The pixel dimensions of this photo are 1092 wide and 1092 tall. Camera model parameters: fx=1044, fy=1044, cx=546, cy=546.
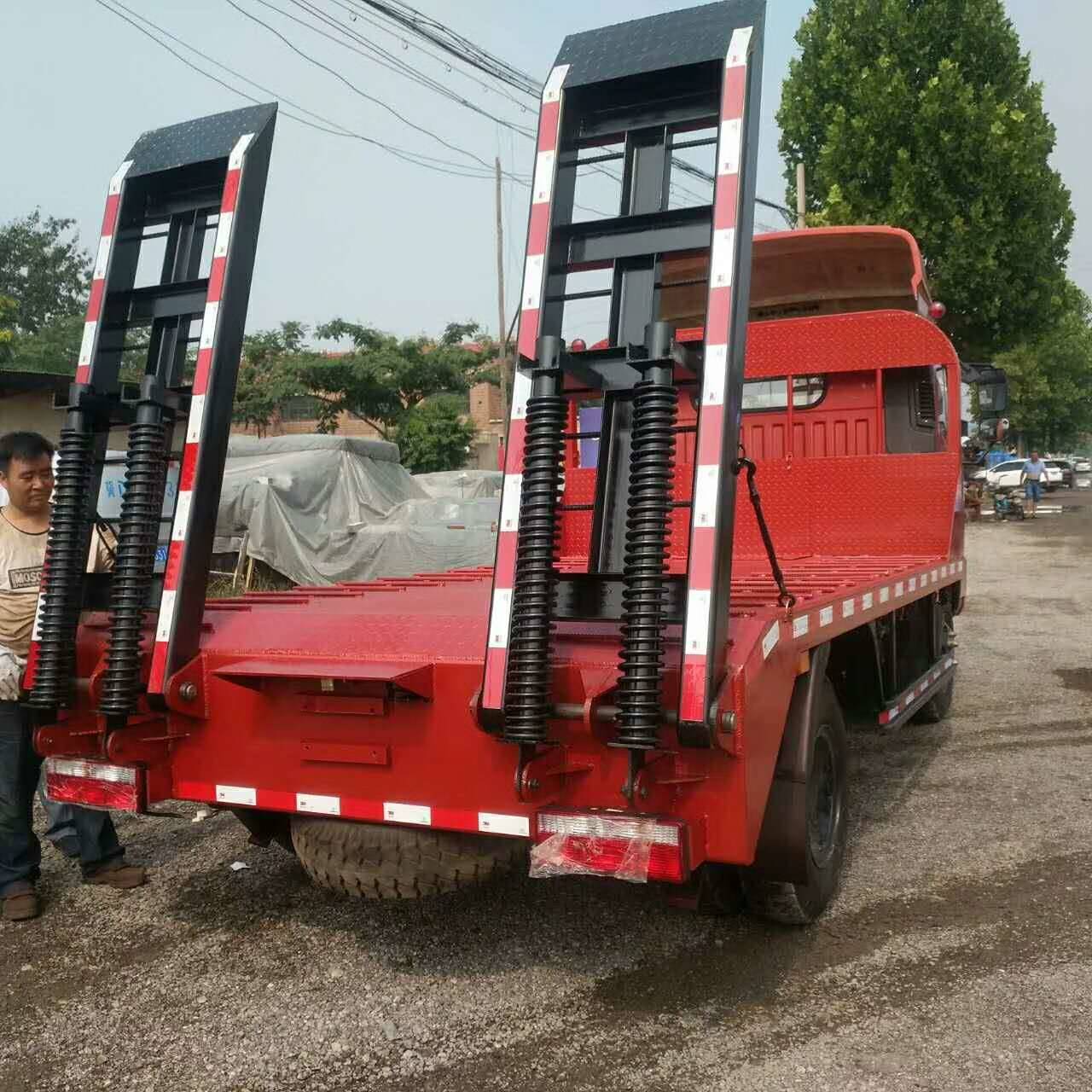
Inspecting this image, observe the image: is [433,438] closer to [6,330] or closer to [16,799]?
[6,330]

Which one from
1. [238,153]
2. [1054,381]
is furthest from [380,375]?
[1054,381]

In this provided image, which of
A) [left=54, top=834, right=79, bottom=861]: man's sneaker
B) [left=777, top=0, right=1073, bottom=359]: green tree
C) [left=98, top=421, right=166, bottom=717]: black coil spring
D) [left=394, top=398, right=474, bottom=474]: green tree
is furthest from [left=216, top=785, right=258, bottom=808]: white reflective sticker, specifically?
[left=394, top=398, right=474, bottom=474]: green tree

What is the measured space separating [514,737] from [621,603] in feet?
1.64

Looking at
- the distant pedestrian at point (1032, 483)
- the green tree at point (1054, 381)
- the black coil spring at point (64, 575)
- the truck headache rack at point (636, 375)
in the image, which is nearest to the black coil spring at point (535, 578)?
the truck headache rack at point (636, 375)

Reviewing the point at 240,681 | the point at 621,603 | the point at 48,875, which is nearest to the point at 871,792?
the point at 621,603

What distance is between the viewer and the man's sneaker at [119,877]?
4.22m

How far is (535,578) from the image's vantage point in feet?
8.94

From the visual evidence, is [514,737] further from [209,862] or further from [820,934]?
[209,862]

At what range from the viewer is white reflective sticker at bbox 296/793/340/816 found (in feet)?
10.4

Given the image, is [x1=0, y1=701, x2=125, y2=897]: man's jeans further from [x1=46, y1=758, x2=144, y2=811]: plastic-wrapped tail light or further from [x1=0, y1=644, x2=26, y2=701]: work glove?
[x1=46, y1=758, x2=144, y2=811]: plastic-wrapped tail light

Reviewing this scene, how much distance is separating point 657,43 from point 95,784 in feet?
9.27

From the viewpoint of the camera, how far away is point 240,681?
10.5ft

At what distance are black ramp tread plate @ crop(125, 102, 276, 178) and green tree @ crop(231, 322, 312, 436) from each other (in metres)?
27.1

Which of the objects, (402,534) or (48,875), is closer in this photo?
(48,875)
